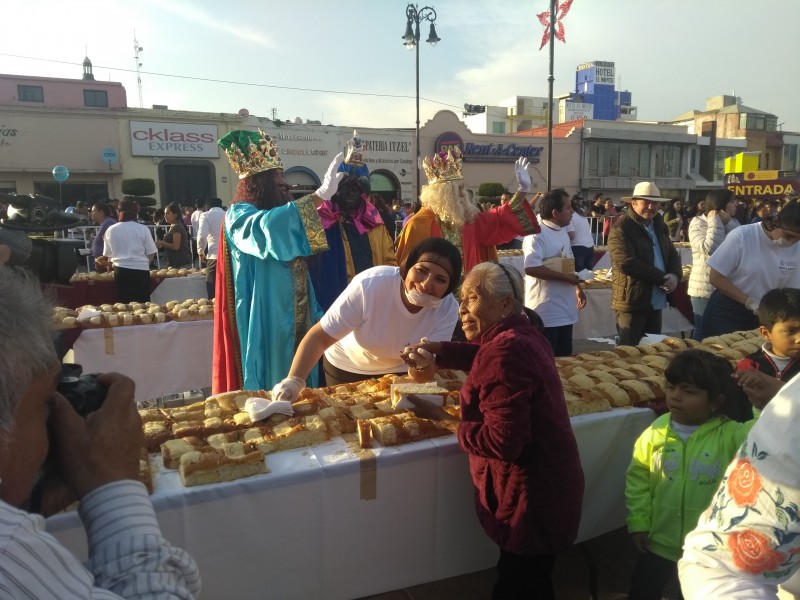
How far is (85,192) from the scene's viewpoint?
22656mm

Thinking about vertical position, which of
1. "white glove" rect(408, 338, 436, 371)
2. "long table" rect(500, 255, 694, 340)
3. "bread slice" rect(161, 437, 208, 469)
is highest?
"white glove" rect(408, 338, 436, 371)

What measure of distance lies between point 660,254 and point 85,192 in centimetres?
2351

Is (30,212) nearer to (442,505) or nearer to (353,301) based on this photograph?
(353,301)

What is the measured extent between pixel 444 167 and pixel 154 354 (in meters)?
2.89

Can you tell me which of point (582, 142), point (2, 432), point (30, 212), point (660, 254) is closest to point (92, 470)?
point (2, 432)

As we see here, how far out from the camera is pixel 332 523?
6.43ft

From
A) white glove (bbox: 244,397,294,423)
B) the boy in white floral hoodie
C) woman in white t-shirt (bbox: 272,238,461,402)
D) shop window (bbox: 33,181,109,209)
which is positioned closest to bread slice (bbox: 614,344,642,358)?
woman in white t-shirt (bbox: 272,238,461,402)

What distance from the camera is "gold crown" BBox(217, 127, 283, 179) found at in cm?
354

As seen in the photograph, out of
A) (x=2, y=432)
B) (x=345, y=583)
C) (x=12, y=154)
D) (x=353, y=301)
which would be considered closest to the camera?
(x=2, y=432)

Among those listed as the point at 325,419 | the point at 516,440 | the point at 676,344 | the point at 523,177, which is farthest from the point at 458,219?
the point at 516,440

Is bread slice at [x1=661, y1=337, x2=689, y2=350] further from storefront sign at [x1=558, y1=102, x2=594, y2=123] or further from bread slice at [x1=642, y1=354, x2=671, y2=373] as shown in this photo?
storefront sign at [x1=558, y1=102, x2=594, y2=123]

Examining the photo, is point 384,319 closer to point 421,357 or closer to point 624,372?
point 421,357

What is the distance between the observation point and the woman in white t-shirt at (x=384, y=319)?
8.19 ft

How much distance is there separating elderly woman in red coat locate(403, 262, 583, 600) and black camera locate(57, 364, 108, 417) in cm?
113
